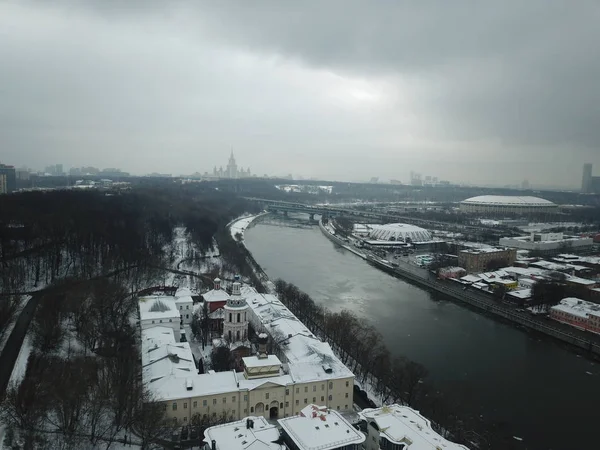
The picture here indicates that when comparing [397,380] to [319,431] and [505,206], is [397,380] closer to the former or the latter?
[319,431]

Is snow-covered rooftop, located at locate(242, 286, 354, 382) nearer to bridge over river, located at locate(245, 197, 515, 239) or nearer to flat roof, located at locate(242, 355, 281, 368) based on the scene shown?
flat roof, located at locate(242, 355, 281, 368)

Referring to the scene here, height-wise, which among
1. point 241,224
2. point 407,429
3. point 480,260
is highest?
point 407,429

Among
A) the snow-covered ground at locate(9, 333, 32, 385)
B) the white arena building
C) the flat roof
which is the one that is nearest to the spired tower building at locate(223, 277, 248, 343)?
the flat roof

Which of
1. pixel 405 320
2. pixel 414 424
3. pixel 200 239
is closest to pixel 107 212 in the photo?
pixel 200 239

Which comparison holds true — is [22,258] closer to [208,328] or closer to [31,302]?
[31,302]

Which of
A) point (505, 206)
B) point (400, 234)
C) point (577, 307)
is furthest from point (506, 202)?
point (577, 307)

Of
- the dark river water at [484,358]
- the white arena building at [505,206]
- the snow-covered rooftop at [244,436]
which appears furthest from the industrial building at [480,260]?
the white arena building at [505,206]

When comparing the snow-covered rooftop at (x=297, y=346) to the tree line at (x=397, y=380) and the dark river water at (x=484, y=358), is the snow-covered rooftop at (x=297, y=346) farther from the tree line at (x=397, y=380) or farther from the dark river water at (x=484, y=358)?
the dark river water at (x=484, y=358)
